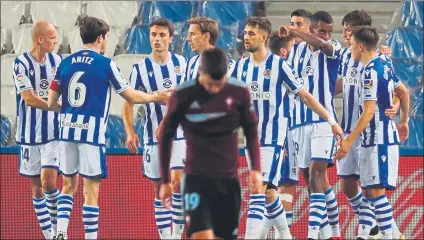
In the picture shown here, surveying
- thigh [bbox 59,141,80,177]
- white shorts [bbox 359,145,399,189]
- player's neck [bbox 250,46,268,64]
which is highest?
player's neck [bbox 250,46,268,64]

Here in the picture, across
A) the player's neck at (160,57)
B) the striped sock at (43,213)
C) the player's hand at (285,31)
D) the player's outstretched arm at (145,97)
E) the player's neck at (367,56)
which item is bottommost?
the striped sock at (43,213)

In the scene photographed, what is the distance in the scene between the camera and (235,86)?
796cm

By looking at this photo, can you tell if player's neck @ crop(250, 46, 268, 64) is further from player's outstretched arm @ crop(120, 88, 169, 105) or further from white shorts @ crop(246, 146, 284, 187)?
player's outstretched arm @ crop(120, 88, 169, 105)

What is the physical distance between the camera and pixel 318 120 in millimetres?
11055

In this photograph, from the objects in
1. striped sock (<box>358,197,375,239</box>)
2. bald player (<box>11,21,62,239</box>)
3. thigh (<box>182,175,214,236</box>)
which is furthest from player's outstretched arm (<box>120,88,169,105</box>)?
thigh (<box>182,175,214,236</box>)

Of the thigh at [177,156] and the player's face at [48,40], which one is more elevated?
the player's face at [48,40]

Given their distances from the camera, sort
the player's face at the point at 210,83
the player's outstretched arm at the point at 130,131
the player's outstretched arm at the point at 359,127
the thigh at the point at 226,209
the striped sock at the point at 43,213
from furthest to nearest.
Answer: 1. the striped sock at the point at 43,213
2. the player's outstretched arm at the point at 130,131
3. the player's outstretched arm at the point at 359,127
4. the thigh at the point at 226,209
5. the player's face at the point at 210,83

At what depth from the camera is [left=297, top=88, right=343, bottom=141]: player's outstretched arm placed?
1015 cm

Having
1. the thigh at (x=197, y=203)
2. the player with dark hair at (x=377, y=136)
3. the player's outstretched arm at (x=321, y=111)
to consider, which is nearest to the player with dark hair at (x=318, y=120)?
the player with dark hair at (x=377, y=136)

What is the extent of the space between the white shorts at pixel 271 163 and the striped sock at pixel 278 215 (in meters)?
0.26

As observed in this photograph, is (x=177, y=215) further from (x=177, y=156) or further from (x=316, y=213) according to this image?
(x=316, y=213)

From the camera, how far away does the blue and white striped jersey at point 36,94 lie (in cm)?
1125

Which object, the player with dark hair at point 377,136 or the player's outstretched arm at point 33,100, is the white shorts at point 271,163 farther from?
the player's outstretched arm at point 33,100

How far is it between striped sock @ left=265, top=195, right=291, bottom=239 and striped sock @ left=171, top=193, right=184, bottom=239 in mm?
892
